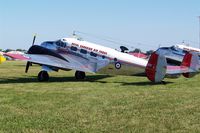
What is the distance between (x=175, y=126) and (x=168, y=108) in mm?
2442

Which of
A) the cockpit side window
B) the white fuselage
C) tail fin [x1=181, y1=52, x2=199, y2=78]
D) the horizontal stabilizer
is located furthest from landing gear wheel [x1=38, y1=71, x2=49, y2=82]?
tail fin [x1=181, y1=52, x2=199, y2=78]

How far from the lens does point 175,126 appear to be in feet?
29.3

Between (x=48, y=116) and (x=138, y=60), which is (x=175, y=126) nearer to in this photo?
(x=48, y=116)

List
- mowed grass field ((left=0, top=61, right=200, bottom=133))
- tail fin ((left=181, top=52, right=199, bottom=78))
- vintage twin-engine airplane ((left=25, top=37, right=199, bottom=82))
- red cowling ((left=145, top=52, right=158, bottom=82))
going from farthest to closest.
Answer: tail fin ((left=181, top=52, right=199, bottom=78)), vintage twin-engine airplane ((left=25, top=37, right=199, bottom=82)), red cowling ((left=145, top=52, right=158, bottom=82)), mowed grass field ((left=0, top=61, right=200, bottom=133))

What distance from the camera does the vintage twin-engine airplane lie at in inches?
758

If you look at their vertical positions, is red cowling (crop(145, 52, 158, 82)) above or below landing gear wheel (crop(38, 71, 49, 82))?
above

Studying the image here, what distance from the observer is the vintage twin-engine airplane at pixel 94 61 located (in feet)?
63.2

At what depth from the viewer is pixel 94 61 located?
21859 millimetres

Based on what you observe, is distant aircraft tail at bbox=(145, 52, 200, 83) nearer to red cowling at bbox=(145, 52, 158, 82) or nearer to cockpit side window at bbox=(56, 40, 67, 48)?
red cowling at bbox=(145, 52, 158, 82)

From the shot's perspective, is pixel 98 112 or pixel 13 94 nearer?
pixel 98 112

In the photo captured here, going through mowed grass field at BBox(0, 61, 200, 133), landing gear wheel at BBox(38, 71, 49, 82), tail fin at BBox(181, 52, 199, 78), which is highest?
tail fin at BBox(181, 52, 199, 78)

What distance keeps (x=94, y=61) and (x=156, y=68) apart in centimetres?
435

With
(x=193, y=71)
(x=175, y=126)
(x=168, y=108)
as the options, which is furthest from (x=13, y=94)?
(x=193, y=71)

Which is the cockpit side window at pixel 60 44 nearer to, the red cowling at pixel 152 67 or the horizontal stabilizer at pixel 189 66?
the red cowling at pixel 152 67
